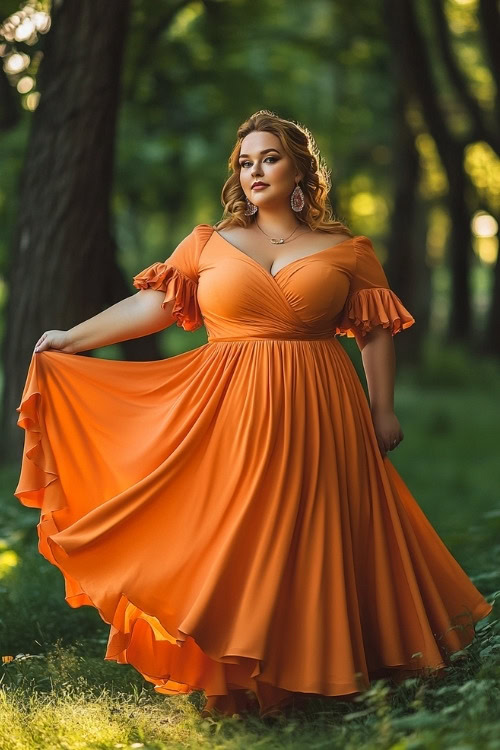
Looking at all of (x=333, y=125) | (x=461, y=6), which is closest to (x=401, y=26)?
(x=333, y=125)

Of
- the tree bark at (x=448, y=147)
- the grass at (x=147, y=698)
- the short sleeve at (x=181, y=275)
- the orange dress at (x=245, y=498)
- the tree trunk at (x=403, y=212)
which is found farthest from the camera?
the tree trunk at (x=403, y=212)

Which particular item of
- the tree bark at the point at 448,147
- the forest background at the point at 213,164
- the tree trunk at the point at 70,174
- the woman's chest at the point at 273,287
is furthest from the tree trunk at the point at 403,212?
the woman's chest at the point at 273,287

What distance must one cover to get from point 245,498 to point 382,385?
0.84 meters

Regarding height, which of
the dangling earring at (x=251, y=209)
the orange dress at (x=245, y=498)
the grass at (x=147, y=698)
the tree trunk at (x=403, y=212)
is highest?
the tree trunk at (x=403, y=212)

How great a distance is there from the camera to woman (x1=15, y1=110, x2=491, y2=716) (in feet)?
14.7

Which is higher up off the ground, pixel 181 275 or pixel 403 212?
pixel 403 212

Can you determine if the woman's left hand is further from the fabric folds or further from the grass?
the grass

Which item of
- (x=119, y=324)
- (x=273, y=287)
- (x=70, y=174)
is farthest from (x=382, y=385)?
(x=70, y=174)

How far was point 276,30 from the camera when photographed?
15922mm

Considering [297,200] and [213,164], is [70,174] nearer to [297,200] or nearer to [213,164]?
[297,200]

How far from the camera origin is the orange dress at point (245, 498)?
4465 mm

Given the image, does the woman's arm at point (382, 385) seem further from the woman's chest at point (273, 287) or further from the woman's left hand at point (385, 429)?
the woman's chest at point (273, 287)

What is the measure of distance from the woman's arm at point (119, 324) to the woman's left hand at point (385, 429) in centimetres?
97

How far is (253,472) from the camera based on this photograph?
15.1 feet
